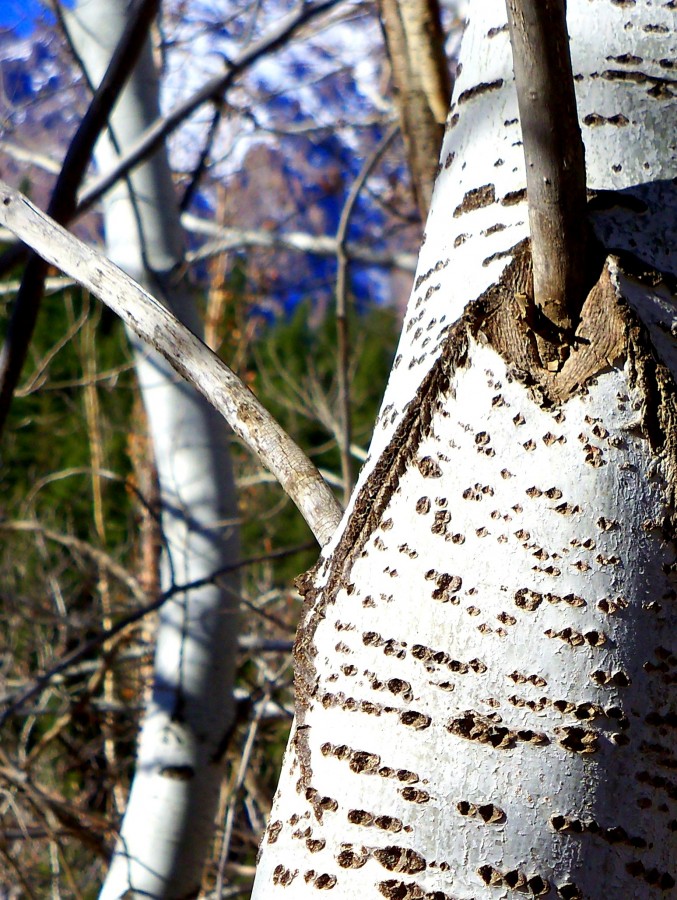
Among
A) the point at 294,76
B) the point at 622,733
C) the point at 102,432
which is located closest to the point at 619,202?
the point at 622,733

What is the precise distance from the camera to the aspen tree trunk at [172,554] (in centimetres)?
221

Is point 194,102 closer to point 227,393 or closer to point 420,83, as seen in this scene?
point 420,83

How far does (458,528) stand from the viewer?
596mm

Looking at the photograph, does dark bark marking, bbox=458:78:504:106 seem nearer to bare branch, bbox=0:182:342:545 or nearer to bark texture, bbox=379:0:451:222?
bare branch, bbox=0:182:342:545

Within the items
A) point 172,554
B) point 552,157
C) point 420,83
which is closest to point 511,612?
point 552,157

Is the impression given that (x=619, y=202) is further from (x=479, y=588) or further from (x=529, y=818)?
(x=529, y=818)

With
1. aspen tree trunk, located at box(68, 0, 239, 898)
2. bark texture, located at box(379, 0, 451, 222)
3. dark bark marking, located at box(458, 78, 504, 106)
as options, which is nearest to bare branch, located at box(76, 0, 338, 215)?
bark texture, located at box(379, 0, 451, 222)

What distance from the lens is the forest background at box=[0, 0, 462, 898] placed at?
10.2ft

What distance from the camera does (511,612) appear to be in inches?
22.4

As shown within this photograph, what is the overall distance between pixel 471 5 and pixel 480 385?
42 cm

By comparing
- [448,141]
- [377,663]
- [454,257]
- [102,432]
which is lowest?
[377,663]

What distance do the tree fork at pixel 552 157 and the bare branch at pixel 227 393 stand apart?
25cm

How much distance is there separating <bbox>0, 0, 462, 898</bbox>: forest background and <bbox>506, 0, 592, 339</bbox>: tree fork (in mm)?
1146

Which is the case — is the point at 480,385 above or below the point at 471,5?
below
